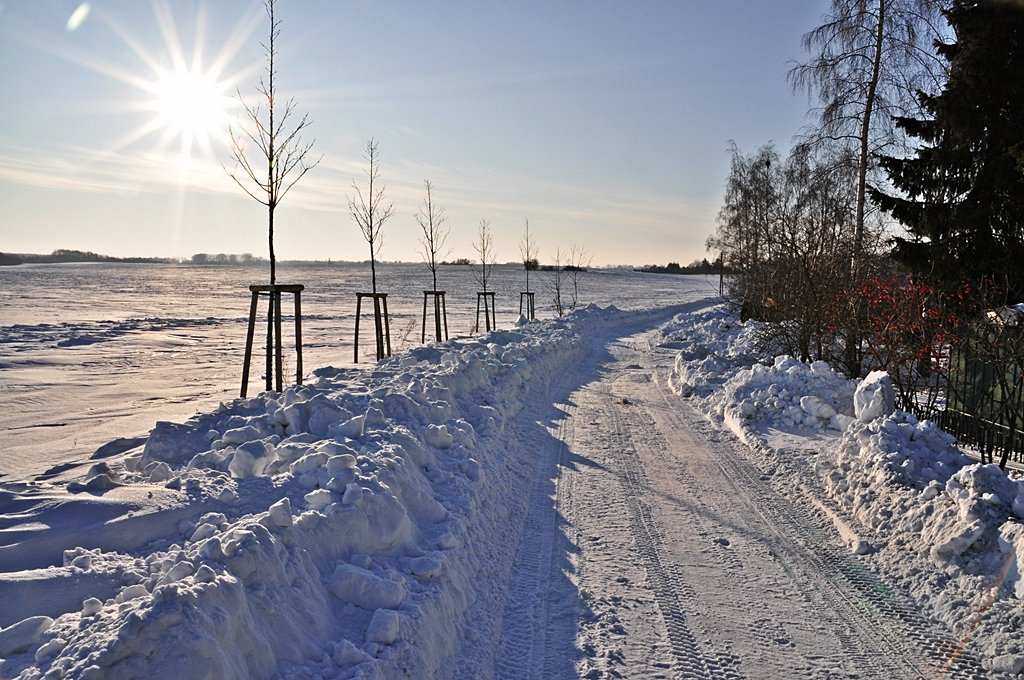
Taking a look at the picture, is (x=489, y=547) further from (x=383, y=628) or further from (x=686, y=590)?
(x=383, y=628)

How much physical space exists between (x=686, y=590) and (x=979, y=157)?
1248 cm

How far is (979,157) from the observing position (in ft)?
41.2

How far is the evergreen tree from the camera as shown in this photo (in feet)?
38.9

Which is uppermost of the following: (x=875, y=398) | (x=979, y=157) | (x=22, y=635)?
(x=979, y=157)

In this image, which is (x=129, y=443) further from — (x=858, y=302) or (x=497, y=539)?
(x=858, y=302)

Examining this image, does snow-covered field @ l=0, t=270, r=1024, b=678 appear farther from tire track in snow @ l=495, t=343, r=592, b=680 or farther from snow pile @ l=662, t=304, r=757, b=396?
snow pile @ l=662, t=304, r=757, b=396

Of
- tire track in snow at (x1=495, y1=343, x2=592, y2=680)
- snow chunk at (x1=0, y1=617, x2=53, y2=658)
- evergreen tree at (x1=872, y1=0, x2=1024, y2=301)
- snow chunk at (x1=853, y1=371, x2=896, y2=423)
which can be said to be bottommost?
tire track in snow at (x1=495, y1=343, x2=592, y2=680)

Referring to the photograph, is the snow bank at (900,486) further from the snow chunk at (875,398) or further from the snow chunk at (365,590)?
the snow chunk at (365,590)

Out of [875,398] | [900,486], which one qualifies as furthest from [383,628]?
[875,398]

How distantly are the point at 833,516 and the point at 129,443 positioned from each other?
701 centimetres

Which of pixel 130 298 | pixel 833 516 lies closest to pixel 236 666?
pixel 833 516

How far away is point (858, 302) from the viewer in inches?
417

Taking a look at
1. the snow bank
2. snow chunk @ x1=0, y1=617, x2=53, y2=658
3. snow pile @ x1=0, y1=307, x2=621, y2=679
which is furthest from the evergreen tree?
snow chunk @ x1=0, y1=617, x2=53, y2=658

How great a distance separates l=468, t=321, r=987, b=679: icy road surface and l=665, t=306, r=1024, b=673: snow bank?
0.86ft
